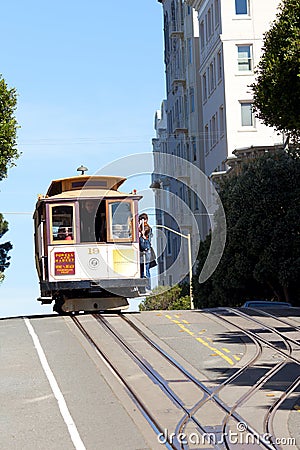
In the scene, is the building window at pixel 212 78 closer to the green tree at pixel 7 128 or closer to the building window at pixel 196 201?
the building window at pixel 196 201

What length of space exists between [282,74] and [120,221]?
19.7 feet

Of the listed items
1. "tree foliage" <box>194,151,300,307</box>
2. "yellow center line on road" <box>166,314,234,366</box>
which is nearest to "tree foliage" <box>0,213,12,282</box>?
"tree foliage" <box>194,151,300,307</box>

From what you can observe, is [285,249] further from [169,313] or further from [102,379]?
[102,379]

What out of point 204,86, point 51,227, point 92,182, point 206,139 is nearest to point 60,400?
point 51,227

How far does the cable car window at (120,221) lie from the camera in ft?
78.8

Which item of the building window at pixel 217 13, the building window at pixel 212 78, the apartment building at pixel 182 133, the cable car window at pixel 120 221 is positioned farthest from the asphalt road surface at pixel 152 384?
the building window at pixel 212 78

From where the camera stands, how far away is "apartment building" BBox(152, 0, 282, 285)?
158 ft

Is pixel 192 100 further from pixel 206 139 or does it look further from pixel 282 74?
pixel 282 74

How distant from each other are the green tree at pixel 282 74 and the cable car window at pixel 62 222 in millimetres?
6415

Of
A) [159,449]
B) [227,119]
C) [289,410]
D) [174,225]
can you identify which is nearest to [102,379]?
[289,410]

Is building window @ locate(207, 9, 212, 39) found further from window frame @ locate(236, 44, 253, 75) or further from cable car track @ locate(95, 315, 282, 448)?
cable car track @ locate(95, 315, 282, 448)

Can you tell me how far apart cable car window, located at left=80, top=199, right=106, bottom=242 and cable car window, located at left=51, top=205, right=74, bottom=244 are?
32 centimetres

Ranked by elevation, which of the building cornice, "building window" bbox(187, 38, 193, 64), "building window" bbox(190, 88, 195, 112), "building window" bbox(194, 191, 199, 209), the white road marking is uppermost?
the building cornice

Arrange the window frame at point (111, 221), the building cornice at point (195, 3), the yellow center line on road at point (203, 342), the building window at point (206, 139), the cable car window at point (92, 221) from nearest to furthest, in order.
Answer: the yellow center line on road at point (203, 342)
the window frame at point (111, 221)
the cable car window at point (92, 221)
the building window at point (206, 139)
the building cornice at point (195, 3)
